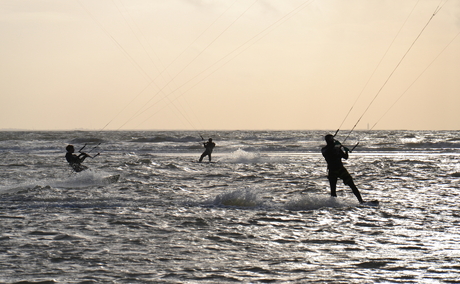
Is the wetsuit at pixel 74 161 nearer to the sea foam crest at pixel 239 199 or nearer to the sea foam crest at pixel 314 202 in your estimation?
the sea foam crest at pixel 239 199

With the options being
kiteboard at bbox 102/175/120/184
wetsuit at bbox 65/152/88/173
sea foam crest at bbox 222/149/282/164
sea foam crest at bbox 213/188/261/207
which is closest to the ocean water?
sea foam crest at bbox 213/188/261/207

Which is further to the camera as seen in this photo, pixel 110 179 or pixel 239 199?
pixel 110 179

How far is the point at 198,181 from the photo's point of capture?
17156mm

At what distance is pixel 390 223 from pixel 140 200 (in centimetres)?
586

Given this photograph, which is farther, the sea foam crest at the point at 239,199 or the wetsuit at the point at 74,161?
the wetsuit at the point at 74,161

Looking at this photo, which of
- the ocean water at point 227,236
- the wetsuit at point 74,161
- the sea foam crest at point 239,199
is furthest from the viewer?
the wetsuit at point 74,161

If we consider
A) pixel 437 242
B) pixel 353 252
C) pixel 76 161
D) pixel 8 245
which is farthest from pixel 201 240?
pixel 76 161

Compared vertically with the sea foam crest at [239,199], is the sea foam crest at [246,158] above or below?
below

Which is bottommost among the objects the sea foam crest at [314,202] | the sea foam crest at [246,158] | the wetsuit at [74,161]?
the sea foam crest at [246,158]

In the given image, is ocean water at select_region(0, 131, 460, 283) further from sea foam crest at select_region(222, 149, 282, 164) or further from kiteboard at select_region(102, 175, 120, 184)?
sea foam crest at select_region(222, 149, 282, 164)

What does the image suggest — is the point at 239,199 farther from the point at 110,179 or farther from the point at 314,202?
the point at 110,179

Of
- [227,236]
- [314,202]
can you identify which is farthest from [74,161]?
[227,236]

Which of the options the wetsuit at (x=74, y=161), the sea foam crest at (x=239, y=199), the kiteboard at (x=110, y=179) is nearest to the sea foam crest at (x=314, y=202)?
the sea foam crest at (x=239, y=199)

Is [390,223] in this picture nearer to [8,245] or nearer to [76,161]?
[8,245]
